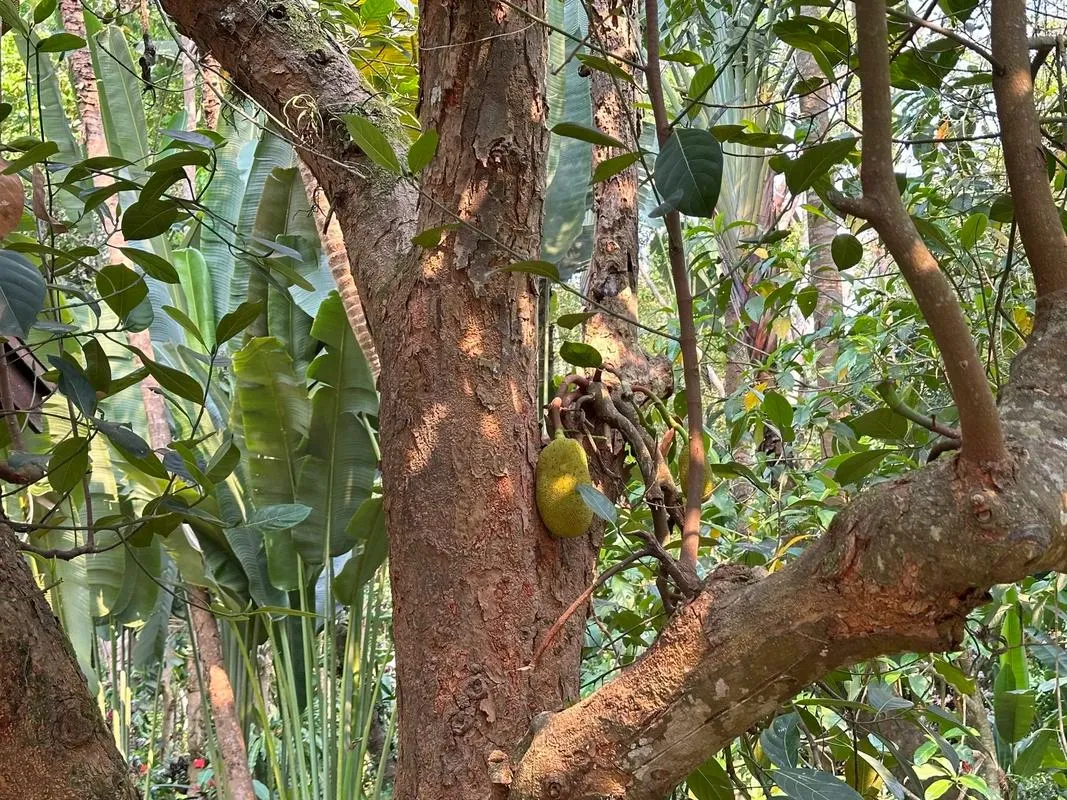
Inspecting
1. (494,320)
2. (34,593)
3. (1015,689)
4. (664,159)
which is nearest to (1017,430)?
(664,159)

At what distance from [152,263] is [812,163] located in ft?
2.05

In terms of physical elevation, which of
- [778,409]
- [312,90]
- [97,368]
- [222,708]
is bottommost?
[222,708]

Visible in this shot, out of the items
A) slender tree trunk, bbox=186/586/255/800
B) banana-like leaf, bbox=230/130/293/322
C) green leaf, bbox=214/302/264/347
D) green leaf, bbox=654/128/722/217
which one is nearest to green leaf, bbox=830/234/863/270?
green leaf, bbox=654/128/722/217

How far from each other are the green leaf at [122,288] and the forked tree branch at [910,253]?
2.20ft

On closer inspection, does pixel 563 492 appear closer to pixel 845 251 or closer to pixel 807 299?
pixel 845 251

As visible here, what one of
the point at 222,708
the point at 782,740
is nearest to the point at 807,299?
the point at 782,740

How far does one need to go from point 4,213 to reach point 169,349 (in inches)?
66.8

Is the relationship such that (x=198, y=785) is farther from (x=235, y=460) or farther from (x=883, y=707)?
(x=883, y=707)

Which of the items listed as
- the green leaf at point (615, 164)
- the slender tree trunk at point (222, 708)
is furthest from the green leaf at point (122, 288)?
the slender tree trunk at point (222, 708)

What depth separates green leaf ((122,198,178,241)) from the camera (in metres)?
0.90

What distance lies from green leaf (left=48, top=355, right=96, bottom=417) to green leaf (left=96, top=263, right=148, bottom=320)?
0.07 m

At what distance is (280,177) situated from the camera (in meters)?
2.24

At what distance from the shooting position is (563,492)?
0.87m

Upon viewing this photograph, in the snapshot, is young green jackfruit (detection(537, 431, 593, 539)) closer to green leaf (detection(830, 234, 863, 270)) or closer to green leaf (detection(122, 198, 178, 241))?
green leaf (detection(830, 234, 863, 270))
